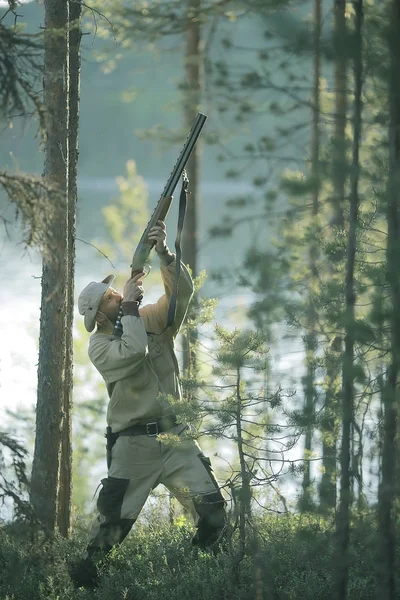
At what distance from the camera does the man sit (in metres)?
6.53

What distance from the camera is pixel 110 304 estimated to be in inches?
272

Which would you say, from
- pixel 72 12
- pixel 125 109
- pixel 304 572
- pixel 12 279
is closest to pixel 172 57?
pixel 72 12

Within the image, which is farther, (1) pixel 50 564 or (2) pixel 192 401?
(2) pixel 192 401

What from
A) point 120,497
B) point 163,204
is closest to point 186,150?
point 163,204

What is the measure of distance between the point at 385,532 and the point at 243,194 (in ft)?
6.82

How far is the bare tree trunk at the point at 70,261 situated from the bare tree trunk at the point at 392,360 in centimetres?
332

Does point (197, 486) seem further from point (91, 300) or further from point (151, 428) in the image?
point (91, 300)

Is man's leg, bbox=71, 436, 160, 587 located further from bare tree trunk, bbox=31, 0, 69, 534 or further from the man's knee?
bare tree trunk, bbox=31, 0, 69, 534

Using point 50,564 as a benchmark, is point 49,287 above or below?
above

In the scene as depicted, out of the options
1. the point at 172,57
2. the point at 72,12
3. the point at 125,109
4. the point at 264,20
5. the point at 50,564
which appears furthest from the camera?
the point at 125,109

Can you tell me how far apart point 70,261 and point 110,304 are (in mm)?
941

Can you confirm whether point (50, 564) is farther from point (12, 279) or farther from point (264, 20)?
point (12, 279)

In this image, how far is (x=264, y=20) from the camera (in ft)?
16.3

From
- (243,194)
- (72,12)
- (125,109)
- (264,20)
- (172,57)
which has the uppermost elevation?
(125,109)
